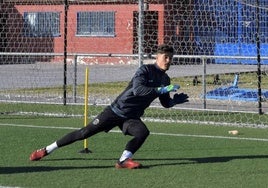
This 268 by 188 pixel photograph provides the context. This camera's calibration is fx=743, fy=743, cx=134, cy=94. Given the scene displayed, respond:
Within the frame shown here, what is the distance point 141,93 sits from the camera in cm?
968

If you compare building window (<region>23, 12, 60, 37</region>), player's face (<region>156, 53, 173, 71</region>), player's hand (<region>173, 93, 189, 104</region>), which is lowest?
player's hand (<region>173, 93, 189, 104</region>)

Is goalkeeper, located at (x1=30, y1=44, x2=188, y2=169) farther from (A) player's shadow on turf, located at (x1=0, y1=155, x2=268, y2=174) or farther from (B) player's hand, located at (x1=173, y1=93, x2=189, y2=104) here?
(A) player's shadow on turf, located at (x1=0, y1=155, x2=268, y2=174)

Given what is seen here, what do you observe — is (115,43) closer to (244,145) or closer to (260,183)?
(244,145)

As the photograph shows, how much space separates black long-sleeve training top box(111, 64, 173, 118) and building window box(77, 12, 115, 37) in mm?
23358

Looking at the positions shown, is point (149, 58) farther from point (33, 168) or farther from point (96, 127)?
point (33, 168)

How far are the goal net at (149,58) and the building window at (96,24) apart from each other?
0.45 ft

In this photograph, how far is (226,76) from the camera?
24.4m

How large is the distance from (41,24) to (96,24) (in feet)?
17.1

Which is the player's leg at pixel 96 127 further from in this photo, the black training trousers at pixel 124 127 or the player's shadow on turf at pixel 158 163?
the player's shadow on turf at pixel 158 163

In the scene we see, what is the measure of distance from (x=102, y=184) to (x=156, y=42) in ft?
48.6

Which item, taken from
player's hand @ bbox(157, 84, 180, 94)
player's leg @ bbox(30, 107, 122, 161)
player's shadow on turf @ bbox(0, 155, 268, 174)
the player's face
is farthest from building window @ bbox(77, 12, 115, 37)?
player's hand @ bbox(157, 84, 180, 94)

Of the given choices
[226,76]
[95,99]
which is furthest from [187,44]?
[95,99]

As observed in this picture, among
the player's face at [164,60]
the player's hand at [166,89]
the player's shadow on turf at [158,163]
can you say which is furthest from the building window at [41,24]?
the player's hand at [166,89]

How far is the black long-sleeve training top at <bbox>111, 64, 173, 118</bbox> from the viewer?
9750 millimetres
